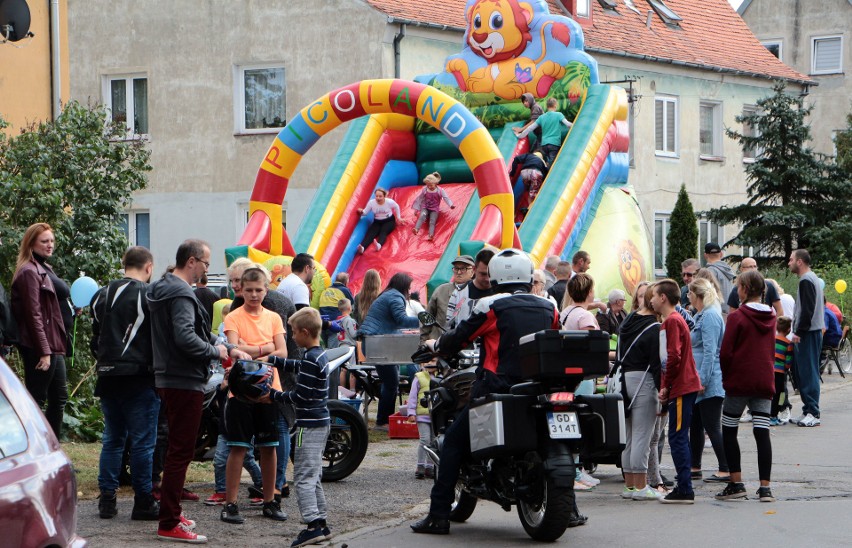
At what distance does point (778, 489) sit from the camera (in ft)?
36.8

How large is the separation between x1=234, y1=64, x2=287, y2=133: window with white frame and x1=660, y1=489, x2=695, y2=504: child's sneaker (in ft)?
72.1

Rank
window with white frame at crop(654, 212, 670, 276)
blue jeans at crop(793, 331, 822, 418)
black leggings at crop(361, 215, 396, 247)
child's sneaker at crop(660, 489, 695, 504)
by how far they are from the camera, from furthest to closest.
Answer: window with white frame at crop(654, 212, 670, 276)
black leggings at crop(361, 215, 396, 247)
blue jeans at crop(793, 331, 822, 418)
child's sneaker at crop(660, 489, 695, 504)

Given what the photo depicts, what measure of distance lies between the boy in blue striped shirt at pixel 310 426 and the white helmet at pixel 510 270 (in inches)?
45.5

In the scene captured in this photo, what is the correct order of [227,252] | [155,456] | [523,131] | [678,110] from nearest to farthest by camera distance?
[155,456], [227,252], [523,131], [678,110]

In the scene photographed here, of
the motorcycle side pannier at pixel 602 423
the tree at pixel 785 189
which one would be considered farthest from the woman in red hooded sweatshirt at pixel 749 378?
the tree at pixel 785 189

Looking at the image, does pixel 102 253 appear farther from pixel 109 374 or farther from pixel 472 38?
Result: pixel 472 38

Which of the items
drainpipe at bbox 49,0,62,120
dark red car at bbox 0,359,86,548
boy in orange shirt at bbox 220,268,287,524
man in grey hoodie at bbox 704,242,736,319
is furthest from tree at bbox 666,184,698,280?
dark red car at bbox 0,359,86,548

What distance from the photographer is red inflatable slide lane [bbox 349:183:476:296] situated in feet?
67.9

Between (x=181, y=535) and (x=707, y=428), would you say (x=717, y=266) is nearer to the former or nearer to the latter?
(x=707, y=428)

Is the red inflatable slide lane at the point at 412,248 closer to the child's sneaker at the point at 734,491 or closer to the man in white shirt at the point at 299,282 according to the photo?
the man in white shirt at the point at 299,282

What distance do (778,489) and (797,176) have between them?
23.9 metres

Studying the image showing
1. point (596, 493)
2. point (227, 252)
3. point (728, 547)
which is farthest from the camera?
point (227, 252)

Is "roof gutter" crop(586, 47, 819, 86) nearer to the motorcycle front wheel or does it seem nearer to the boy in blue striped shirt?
the boy in blue striped shirt

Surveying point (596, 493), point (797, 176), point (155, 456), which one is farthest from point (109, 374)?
point (797, 176)
